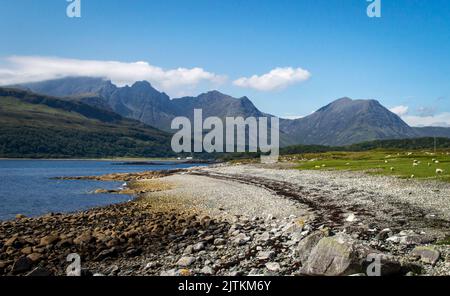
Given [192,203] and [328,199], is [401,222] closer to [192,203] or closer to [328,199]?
[328,199]

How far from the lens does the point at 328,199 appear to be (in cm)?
3938

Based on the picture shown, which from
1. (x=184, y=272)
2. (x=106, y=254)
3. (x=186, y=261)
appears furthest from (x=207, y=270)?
(x=106, y=254)

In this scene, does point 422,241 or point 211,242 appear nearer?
point 422,241

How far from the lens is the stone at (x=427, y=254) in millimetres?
16105

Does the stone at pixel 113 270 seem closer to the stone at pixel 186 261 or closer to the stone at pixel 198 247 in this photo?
the stone at pixel 186 261

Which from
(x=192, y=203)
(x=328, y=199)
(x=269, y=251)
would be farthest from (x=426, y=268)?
(x=192, y=203)

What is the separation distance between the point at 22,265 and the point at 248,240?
40.8 ft

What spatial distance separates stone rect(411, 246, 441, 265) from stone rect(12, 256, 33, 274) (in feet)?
63.2

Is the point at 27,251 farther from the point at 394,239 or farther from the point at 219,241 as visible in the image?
the point at 394,239

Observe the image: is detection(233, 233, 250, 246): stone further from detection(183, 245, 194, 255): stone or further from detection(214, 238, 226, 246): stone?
detection(183, 245, 194, 255): stone

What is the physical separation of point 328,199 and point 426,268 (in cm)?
2395

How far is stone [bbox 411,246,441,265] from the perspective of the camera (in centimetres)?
1610

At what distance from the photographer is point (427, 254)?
54.2 ft
